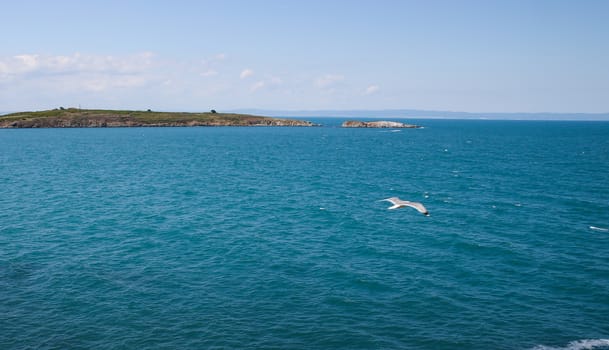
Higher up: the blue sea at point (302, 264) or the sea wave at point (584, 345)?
the blue sea at point (302, 264)

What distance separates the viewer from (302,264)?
150 feet

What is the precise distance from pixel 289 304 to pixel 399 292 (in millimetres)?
9263

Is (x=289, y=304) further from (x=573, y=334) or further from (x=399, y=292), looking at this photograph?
(x=573, y=334)

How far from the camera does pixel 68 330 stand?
33.2m

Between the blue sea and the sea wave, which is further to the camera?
the blue sea

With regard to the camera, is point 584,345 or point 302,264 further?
point 302,264

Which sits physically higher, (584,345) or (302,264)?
(302,264)

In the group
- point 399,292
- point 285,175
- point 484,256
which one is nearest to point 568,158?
point 285,175

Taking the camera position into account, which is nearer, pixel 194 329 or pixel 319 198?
pixel 194 329

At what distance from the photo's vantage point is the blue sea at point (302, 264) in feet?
109

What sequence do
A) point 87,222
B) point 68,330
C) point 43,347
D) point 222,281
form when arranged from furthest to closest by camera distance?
point 87,222, point 222,281, point 68,330, point 43,347

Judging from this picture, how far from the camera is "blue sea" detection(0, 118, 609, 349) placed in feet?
109

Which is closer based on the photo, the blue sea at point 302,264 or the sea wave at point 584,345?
the sea wave at point 584,345

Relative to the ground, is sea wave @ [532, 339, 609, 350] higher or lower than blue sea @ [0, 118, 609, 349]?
lower
